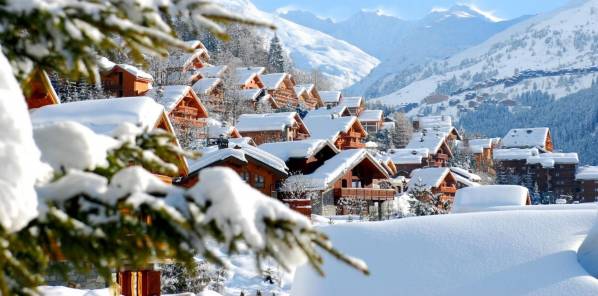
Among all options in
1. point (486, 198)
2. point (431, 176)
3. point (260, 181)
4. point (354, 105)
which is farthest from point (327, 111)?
point (486, 198)

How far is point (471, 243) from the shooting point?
7.93 meters

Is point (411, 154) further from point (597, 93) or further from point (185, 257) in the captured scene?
point (597, 93)

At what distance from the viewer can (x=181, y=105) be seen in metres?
42.8

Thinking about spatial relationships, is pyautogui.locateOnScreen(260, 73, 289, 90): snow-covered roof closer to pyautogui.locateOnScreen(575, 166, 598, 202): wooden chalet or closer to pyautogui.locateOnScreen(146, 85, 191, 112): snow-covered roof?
pyautogui.locateOnScreen(146, 85, 191, 112): snow-covered roof

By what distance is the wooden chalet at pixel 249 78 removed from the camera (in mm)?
65938

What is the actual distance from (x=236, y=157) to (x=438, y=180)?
2285cm

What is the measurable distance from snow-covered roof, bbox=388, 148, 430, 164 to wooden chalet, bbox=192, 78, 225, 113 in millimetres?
17458

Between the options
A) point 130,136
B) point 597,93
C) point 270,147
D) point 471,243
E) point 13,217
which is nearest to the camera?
point 13,217

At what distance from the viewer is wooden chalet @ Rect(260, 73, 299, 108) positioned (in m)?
69.9

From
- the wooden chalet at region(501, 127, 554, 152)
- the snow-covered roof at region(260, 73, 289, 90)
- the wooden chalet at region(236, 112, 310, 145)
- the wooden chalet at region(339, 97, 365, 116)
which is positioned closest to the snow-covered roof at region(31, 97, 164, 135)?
the wooden chalet at region(236, 112, 310, 145)

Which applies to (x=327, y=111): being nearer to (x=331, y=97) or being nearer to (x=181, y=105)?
(x=331, y=97)

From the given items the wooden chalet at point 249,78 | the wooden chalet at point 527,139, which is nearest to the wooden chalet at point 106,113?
the wooden chalet at point 249,78

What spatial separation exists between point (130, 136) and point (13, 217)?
2.92ft

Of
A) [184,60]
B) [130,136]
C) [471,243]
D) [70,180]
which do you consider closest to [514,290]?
[471,243]
